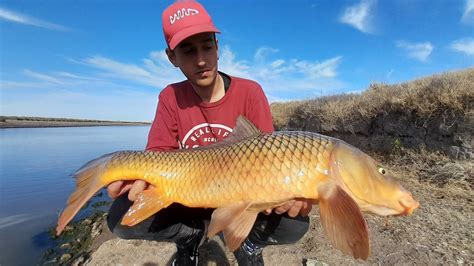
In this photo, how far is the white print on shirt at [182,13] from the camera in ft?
8.04

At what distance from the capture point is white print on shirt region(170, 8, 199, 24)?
245 cm

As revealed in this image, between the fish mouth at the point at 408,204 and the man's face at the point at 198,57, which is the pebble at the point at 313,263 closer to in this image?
the fish mouth at the point at 408,204

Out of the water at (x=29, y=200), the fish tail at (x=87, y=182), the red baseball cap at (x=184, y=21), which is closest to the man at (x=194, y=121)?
the red baseball cap at (x=184, y=21)

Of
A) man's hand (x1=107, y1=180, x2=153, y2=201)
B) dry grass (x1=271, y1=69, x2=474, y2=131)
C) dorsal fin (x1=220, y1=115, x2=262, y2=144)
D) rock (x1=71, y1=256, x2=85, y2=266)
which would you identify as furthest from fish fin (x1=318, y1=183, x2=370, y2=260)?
dry grass (x1=271, y1=69, x2=474, y2=131)

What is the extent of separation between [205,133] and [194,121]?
0.48 feet

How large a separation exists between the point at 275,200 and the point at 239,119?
639 mm

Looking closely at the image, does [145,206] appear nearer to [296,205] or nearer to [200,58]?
[296,205]

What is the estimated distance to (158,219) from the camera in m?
2.35

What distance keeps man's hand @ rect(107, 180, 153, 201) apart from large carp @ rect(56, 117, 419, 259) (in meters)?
0.08

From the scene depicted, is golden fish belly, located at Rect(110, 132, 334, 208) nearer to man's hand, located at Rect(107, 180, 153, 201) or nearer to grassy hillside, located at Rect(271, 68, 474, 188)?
man's hand, located at Rect(107, 180, 153, 201)

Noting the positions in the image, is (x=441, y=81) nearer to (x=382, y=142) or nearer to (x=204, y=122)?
(x=382, y=142)

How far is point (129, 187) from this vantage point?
6.92 feet

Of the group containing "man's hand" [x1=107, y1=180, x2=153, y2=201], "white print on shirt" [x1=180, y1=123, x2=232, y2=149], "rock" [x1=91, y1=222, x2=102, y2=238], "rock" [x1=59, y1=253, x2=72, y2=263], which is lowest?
"rock" [x1=59, y1=253, x2=72, y2=263]

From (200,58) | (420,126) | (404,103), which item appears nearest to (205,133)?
(200,58)
